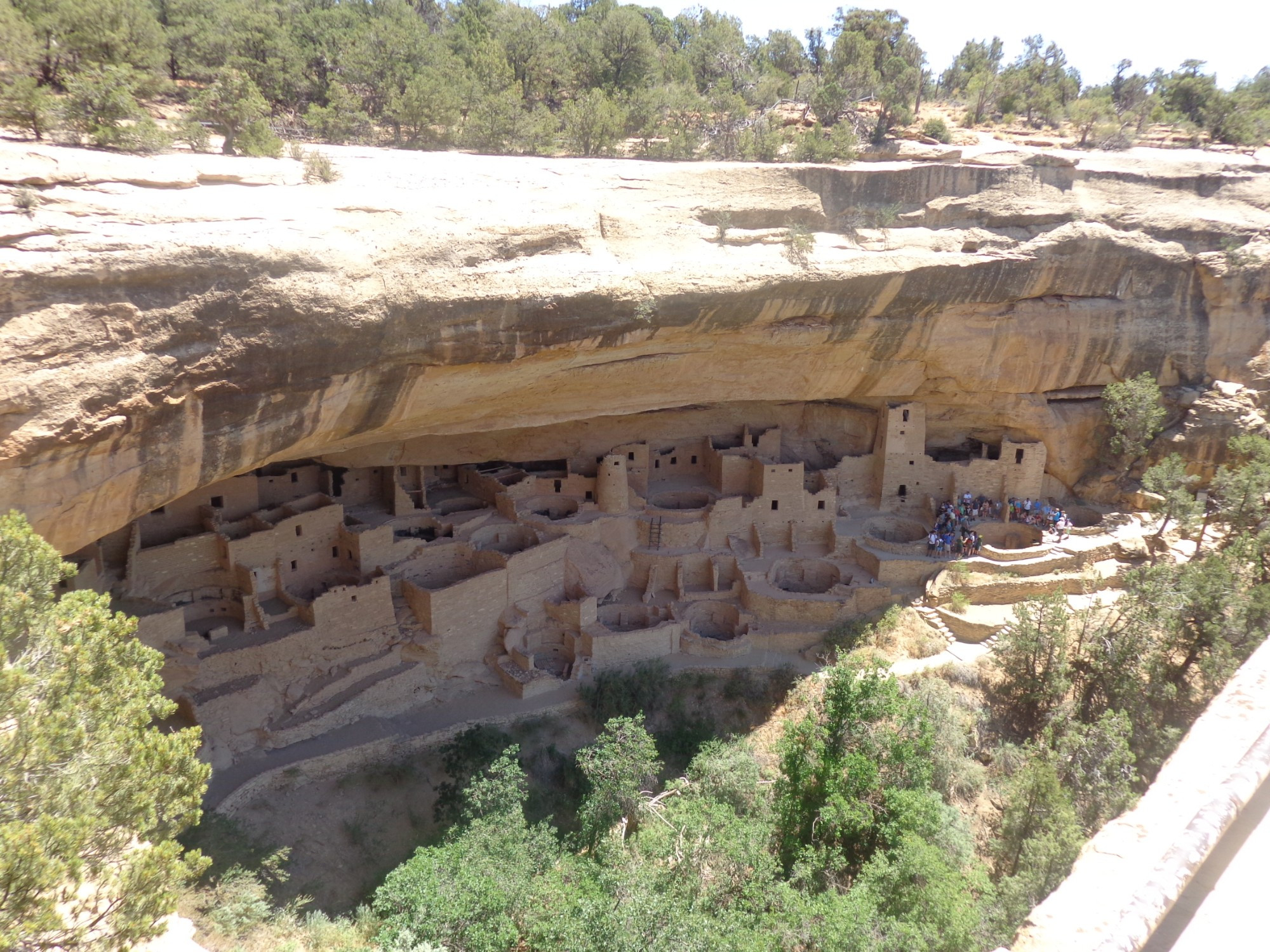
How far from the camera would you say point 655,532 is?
16266 mm

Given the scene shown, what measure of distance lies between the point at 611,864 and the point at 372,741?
4.19 metres

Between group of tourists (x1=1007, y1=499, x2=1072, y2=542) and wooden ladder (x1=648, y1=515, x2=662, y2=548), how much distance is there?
288 inches

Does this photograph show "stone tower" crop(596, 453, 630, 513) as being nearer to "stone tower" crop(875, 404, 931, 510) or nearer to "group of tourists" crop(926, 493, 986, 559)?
"stone tower" crop(875, 404, 931, 510)

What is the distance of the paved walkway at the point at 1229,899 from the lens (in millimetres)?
4312

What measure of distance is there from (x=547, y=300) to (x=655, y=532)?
6.33 m

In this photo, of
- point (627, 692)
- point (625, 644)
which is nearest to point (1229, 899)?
point (627, 692)

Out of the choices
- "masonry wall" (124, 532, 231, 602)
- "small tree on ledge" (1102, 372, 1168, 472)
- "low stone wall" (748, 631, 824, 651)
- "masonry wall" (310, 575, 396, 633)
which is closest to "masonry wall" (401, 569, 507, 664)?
"masonry wall" (310, 575, 396, 633)

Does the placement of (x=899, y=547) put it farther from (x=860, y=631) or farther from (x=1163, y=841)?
(x=1163, y=841)

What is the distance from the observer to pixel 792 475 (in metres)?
16.7

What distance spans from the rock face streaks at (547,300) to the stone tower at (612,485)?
3.93 ft

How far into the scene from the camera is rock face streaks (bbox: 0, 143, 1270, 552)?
820cm

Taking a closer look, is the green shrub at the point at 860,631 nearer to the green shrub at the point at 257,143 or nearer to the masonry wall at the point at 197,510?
the masonry wall at the point at 197,510

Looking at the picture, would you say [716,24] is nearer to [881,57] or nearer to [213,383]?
[881,57]

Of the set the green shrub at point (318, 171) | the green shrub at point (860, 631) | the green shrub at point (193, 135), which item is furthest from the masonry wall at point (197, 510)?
the green shrub at point (860, 631)
